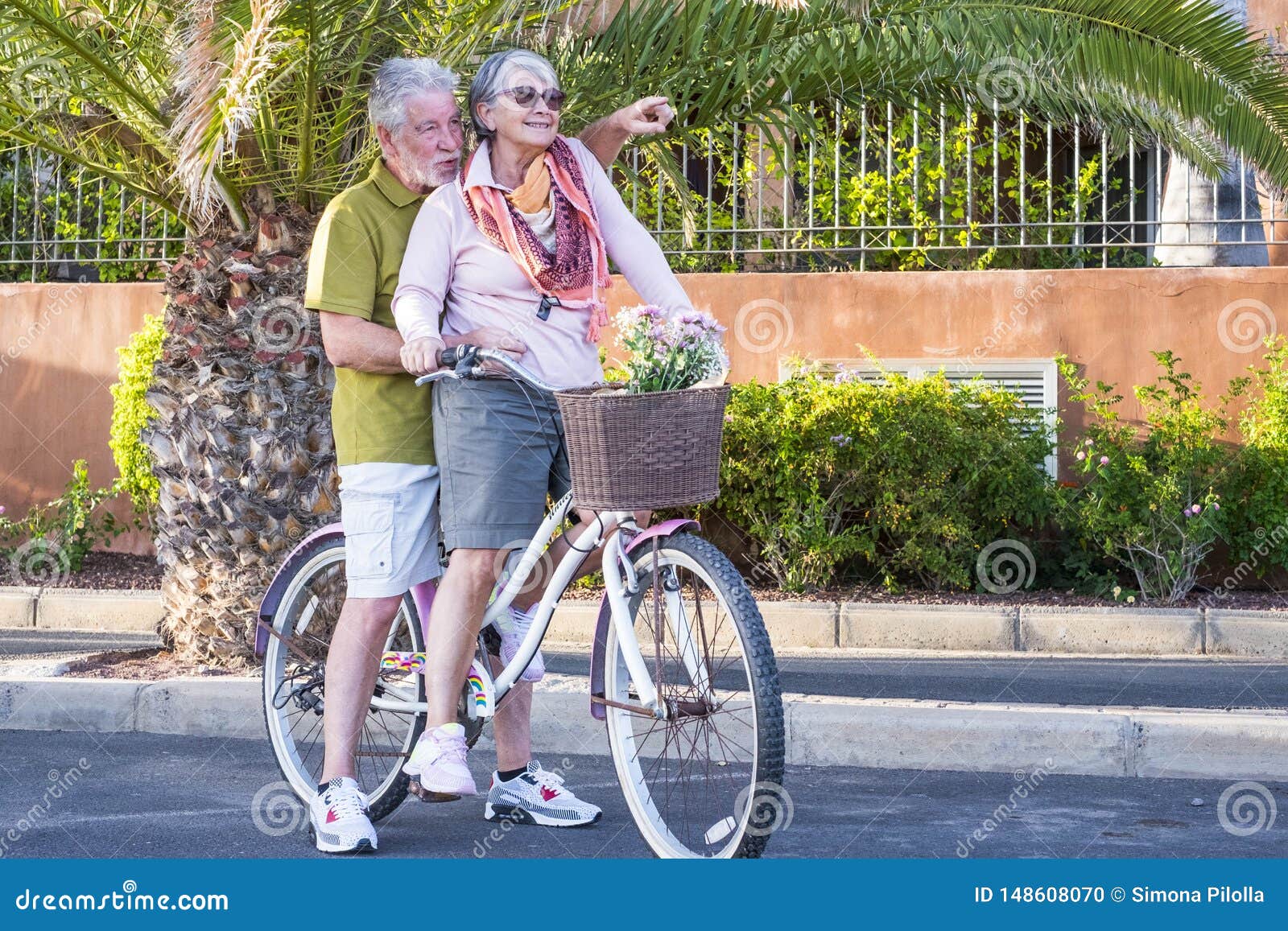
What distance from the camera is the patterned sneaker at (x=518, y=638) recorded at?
384cm

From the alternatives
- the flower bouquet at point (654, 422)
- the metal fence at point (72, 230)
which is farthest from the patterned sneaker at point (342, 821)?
the metal fence at point (72, 230)

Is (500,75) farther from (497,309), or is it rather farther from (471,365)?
(471,365)

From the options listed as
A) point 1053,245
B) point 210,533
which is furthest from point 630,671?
point 1053,245

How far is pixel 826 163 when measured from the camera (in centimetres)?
967

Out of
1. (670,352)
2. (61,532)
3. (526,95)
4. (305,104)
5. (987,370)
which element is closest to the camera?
(670,352)

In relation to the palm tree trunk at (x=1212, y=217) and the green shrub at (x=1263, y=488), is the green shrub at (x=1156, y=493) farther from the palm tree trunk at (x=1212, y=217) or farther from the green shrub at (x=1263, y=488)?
the palm tree trunk at (x=1212, y=217)

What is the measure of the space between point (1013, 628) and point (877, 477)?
1127 mm

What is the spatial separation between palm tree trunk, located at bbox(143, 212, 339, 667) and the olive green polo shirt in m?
2.33

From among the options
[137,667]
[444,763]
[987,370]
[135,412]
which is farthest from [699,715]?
[135,412]

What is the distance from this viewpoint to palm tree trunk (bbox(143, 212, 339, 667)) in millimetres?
5957

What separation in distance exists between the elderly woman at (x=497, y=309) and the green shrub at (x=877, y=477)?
165 inches

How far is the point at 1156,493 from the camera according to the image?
25.0 feet

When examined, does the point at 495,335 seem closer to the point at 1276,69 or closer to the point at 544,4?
the point at 544,4

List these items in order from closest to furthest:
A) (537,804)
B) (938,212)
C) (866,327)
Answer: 1. (537,804)
2. (866,327)
3. (938,212)
